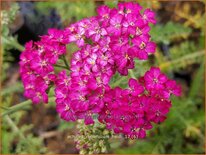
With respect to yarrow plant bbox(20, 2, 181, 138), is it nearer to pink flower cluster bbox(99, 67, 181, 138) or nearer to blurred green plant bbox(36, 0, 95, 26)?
pink flower cluster bbox(99, 67, 181, 138)

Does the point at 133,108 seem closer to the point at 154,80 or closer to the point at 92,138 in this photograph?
the point at 154,80

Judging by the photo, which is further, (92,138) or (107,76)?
(92,138)

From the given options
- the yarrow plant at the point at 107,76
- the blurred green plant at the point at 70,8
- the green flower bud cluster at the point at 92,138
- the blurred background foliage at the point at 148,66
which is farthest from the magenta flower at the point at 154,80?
the blurred green plant at the point at 70,8

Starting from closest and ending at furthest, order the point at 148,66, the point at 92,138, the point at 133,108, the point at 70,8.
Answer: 1. the point at 133,108
2. the point at 92,138
3. the point at 148,66
4. the point at 70,8

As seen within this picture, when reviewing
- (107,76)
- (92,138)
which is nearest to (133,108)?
(107,76)

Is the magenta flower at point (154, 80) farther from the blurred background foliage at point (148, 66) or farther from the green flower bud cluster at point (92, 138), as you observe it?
the blurred background foliage at point (148, 66)

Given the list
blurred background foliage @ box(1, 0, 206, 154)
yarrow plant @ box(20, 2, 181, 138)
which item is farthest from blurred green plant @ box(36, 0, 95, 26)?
yarrow plant @ box(20, 2, 181, 138)

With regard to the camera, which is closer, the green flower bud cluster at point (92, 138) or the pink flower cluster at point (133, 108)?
the pink flower cluster at point (133, 108)
